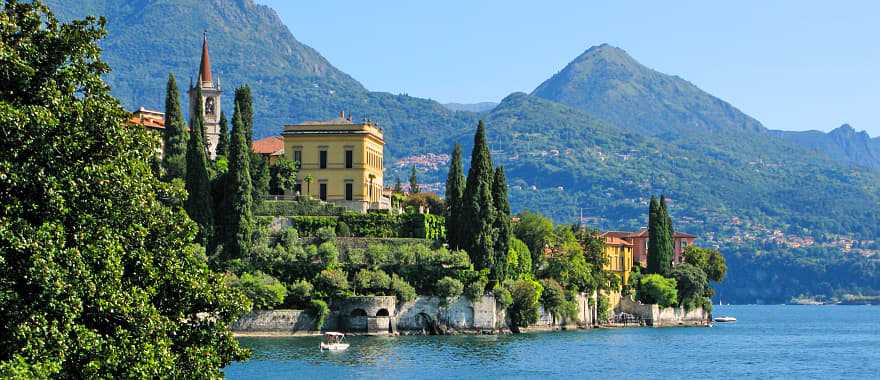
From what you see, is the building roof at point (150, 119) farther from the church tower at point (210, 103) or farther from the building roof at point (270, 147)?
the building roof at point (270, 147)

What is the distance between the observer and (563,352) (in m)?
70.1

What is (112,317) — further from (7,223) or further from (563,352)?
(563,352)

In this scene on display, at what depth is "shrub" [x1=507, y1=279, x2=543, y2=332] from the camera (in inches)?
3292

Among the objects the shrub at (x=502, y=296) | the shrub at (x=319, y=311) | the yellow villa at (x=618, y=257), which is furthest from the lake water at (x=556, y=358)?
the yellow villa at (x=618, y=257)

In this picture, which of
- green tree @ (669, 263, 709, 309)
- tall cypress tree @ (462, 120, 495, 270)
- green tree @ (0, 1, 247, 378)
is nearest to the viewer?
green tree @ (0, 1, 247, 378)

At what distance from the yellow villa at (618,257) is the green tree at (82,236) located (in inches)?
3586

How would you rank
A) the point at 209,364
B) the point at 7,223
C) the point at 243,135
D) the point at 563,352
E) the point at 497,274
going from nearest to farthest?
1. the point at 7,223
2. the point at 209,364
3. the point at 563,352
4. the point at 243,135
5. the point at 497,274

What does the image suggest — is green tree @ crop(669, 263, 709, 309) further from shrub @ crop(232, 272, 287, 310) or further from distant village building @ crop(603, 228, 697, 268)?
shrub @ crop(232, 272, 287, 310)

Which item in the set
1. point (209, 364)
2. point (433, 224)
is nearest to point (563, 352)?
point (433, 224)

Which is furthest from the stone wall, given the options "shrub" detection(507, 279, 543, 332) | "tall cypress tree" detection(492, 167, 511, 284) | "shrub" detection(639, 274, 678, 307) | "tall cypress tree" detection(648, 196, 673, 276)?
"tall cypress tree" detection(492, 167, 511, 284)

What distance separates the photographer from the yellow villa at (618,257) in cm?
11588

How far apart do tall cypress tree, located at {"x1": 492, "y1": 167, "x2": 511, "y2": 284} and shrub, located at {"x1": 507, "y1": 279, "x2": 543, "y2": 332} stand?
1.31 metres

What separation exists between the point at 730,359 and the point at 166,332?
179 feet

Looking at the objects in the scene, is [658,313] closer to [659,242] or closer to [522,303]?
[659,242]
